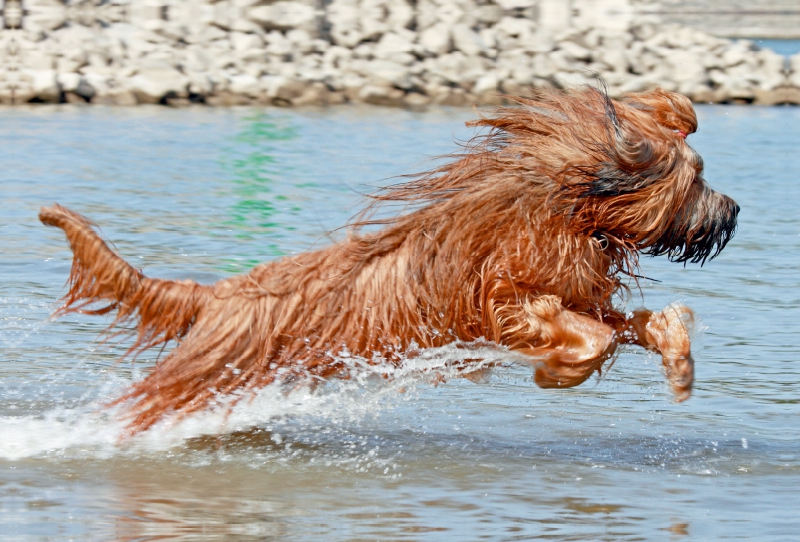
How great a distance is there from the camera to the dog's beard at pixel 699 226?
4.57 meters

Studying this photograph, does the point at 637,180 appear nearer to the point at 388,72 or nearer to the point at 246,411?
the point at 246,411

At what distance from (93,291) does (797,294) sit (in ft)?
15.2

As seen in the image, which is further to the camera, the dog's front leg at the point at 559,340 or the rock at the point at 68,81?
the rock at the point at 68,81

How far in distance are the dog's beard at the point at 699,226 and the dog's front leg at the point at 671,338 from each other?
0.24 m

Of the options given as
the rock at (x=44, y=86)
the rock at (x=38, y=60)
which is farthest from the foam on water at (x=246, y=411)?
the rock at (x=38, y=60)

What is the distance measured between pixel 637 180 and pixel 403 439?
1558mm

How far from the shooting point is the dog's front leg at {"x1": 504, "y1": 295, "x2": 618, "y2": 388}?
443 cm

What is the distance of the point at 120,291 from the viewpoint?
4.62 metres

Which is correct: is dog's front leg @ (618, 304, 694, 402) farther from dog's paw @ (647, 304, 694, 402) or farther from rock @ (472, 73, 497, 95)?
rock @ (472, 73, 497, 95)

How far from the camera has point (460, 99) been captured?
1852 cm

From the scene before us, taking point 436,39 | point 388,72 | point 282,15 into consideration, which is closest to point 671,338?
point 388,72

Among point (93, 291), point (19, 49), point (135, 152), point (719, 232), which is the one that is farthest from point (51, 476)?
point (19, 49)

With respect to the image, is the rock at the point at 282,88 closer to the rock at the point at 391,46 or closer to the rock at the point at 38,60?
the rock at the point at 391,46

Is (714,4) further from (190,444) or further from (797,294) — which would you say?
(190,444)
